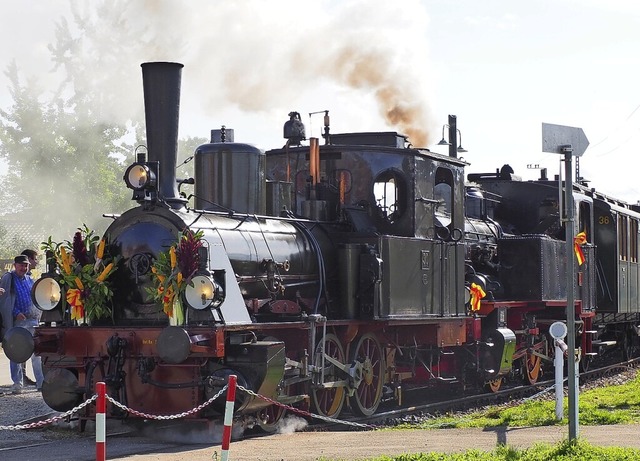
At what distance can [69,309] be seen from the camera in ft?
38.0

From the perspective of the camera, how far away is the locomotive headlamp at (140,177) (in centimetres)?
1110

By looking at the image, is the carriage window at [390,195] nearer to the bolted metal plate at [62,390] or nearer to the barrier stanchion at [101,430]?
the bolted metal plate at [62,390]

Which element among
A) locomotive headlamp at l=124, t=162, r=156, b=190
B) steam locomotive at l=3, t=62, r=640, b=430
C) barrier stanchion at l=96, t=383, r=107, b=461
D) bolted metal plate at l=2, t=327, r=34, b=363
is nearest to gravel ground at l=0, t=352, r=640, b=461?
steam locomotive at l=3, t=62, r=640, b=430

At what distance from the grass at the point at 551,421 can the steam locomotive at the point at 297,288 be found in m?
1.22

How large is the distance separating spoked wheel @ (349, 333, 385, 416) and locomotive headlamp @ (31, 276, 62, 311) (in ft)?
12.0

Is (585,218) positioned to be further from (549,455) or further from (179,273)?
(549,455)

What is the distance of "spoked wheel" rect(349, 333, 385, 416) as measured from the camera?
1336cm

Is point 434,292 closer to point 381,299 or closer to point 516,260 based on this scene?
point 381,299

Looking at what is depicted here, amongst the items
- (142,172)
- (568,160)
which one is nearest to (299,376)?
(142,172)

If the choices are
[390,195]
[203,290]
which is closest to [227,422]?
[203,290]

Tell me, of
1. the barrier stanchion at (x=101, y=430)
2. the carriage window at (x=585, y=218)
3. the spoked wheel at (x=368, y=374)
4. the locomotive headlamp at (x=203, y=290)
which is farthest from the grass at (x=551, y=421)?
the carriage window at (x=585, y=218)

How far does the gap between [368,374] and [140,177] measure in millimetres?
4197

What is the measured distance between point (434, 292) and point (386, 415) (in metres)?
1.92

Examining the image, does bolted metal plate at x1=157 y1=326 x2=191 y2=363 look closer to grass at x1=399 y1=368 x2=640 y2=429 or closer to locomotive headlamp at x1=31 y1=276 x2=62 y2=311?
locomotive headlamp at x1=31 y1=276 x2=62 y2=311
